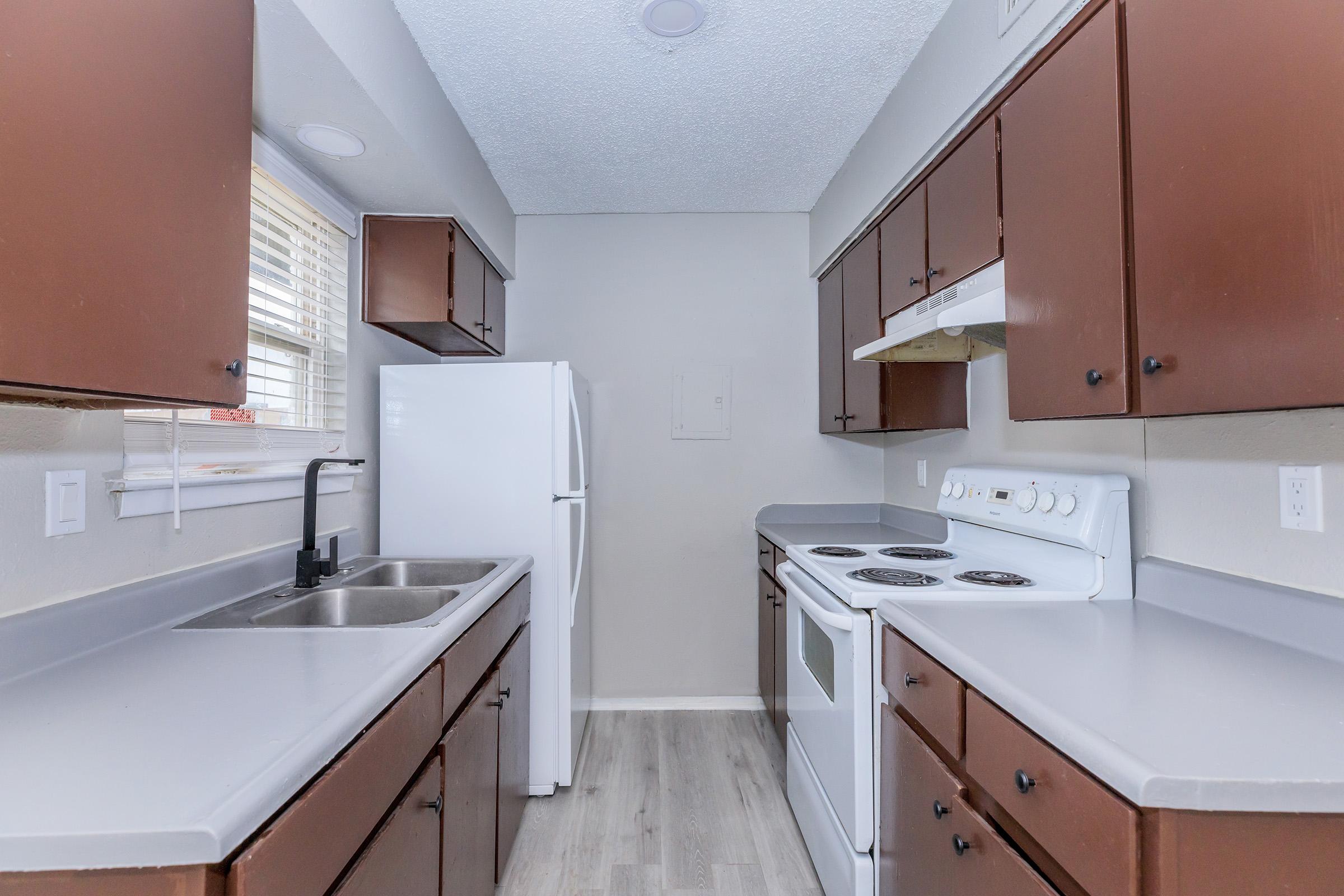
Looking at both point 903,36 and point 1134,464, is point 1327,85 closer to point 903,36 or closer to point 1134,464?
point 1134,464

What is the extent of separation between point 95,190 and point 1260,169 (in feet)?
5.20

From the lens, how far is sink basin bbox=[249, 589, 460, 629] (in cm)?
162

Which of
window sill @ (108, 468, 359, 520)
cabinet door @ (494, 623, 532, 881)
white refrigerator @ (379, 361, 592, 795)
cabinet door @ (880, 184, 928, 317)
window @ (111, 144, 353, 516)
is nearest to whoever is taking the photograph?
window sill @ (108, 468, 359, 520)

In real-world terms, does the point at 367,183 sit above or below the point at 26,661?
above

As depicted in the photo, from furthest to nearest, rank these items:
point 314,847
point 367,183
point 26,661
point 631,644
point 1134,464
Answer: point 631,644 < point 367,183 < point 1134,464 < point 26,661 < point 314,847

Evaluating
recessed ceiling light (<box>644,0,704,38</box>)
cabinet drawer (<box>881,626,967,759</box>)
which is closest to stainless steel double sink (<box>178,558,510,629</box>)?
cabinet drawer (<box>881,626,967,759</box>)

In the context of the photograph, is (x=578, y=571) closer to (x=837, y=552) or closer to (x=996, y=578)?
(x=837, y=552)

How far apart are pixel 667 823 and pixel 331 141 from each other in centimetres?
237

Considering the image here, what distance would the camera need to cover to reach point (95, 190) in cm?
80

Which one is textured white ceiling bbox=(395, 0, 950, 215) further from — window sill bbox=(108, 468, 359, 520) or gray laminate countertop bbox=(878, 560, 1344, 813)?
gray laminate countertop bbox=(878, 560, 1344, 813)

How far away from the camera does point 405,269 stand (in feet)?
7.43

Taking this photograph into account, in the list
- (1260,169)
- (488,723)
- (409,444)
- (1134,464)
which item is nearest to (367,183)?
(409,444)

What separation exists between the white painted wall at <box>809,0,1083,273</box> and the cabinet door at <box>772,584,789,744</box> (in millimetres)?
1513

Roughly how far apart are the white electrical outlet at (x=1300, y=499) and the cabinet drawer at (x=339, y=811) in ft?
5.30
